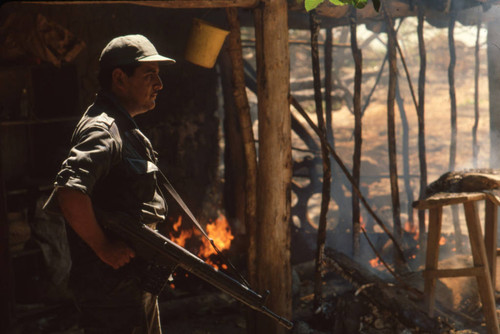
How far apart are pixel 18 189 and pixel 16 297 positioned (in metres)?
1.23

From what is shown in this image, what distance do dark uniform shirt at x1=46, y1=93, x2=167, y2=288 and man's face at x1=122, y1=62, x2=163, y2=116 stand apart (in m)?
0.09

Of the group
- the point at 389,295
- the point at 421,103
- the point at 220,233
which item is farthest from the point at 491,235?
the point at 220,233

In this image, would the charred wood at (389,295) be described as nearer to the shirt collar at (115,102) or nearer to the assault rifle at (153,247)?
the assault rifle at (153,247)

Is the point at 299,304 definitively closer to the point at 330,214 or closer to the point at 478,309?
the point at 478,309

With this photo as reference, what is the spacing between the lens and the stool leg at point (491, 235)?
527cm

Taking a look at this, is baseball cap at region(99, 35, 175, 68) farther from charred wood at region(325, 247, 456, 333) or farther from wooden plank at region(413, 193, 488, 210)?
charred wood at region(325, 247, 456, 333)

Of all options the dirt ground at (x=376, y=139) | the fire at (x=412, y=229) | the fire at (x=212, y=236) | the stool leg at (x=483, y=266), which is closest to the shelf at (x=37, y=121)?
the fire at (x=212, y=236)

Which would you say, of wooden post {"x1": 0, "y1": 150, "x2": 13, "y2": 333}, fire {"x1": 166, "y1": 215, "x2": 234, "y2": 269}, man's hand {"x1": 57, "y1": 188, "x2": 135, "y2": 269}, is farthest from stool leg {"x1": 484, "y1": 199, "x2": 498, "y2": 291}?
wooden post {"x1": 0, "y1": 150, "x2": 13, "y2": 333}

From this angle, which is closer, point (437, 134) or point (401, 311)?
point (401, 311)

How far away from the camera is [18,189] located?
569 centimetres

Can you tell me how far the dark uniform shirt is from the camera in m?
2.60

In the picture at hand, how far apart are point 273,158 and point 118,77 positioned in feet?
6.71

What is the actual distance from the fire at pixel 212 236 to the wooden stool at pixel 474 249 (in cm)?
242

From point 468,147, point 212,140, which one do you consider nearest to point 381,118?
point 468,147
